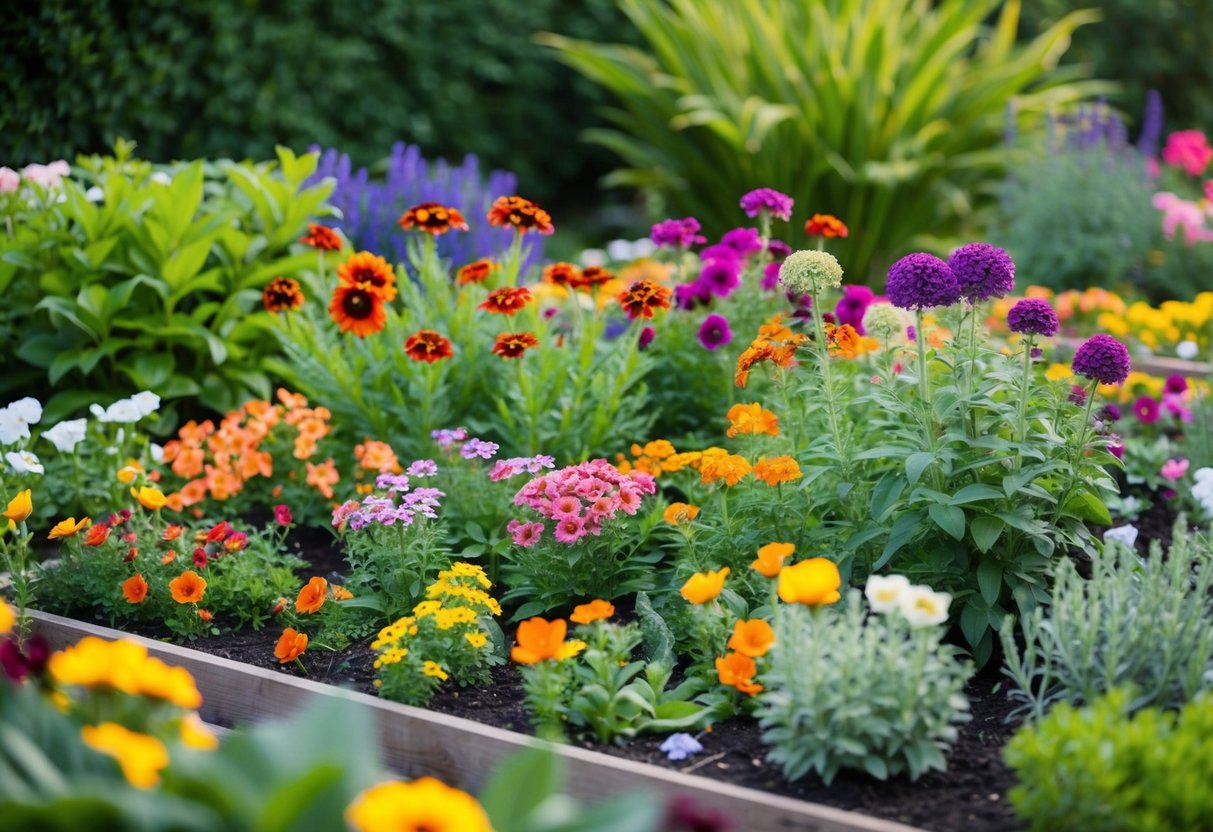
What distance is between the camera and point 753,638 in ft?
7.42

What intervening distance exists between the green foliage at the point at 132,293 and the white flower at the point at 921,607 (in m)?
2.63

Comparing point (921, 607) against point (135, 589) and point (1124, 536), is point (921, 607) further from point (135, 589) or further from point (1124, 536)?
point (135, 589)

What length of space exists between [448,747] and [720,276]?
1.74m

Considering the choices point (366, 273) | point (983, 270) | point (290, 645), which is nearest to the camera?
point (983, 270)

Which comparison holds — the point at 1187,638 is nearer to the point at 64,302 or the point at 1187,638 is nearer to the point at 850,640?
the point at 850,640

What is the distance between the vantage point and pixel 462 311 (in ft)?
11.8

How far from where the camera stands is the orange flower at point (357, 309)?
3102 mm

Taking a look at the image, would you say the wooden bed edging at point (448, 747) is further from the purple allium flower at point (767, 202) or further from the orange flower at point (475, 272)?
the purple allium flower at point (767, 202)

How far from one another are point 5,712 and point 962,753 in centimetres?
168

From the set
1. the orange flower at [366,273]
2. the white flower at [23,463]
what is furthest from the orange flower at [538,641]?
the white flower at [23,463]

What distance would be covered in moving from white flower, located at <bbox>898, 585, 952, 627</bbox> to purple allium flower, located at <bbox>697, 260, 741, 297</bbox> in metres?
1.71

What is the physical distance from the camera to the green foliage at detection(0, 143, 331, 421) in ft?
12.4

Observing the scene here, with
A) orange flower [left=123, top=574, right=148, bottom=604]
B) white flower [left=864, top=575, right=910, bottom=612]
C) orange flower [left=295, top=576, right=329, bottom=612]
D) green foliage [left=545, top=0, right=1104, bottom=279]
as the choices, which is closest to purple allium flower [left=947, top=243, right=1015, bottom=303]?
white flower [left=864, top=575, right=910, bottom=612]

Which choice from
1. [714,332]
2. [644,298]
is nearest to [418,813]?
[644,298]
